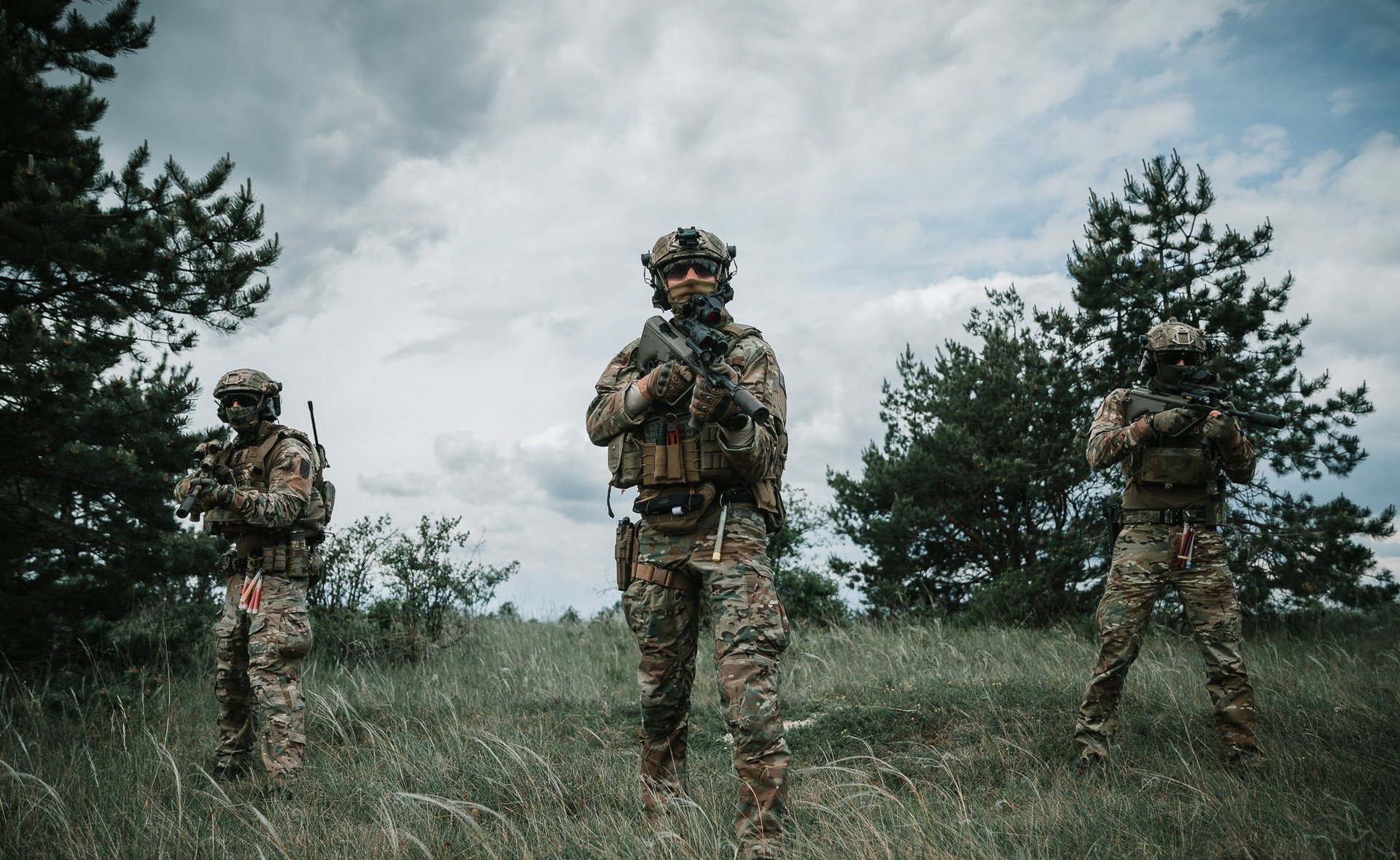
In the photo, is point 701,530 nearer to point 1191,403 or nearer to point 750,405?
point 750,405

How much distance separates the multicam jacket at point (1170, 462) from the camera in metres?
5.34

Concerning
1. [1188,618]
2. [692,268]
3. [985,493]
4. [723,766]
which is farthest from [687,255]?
[985,493]

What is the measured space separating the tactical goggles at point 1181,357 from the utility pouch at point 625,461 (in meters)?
3.68

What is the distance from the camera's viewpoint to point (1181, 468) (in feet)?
17.6

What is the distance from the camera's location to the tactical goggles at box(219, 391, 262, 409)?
5.73 m

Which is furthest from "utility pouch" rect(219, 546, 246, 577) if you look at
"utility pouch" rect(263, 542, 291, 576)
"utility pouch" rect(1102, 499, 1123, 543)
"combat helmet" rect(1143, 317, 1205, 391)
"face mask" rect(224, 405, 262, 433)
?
"combat helmet" rect(1143, 317, 1205, 391)

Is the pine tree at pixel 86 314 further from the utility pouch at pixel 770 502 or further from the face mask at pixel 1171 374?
the face mask at pixel 1171 374

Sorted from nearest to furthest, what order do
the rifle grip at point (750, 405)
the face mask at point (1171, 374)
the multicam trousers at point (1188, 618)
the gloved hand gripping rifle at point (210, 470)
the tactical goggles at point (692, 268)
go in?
1. the rifle grip at point (750, 405)
2. the tactical goggles at point (692, 268)
3. the multicam trousers at point (1188, 618)
4. the gloved hand gripping rifle at point (210, 470)
5. the face mask at point (1171, 374)

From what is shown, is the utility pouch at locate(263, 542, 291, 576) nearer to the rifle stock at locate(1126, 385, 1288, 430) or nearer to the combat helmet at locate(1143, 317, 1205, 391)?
the rifle stock at locate(1126, 385, 1288, 430)

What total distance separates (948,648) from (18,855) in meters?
7.47

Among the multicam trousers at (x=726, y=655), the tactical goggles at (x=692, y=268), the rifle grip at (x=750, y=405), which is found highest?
the tactical goggles at (x=692, y=268)

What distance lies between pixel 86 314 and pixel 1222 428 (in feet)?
27.5

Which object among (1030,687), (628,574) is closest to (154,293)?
(628,574)

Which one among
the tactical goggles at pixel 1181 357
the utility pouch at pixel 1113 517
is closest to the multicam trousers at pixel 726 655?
the utility pouch at pixel 1113 517
